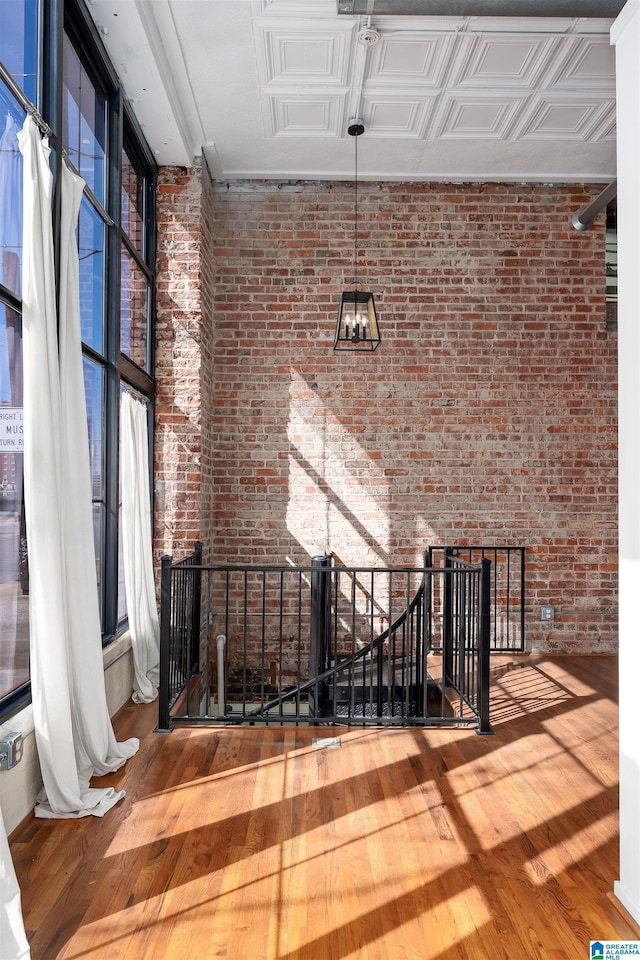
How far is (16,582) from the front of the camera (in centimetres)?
265

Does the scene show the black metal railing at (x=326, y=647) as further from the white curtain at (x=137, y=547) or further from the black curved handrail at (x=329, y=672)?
the white curtain at (x=137, y=547)

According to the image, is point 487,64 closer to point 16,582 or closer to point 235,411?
point 235,411

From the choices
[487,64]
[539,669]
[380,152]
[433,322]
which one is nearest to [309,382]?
[433,322]

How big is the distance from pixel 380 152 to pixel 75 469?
3.68 metres

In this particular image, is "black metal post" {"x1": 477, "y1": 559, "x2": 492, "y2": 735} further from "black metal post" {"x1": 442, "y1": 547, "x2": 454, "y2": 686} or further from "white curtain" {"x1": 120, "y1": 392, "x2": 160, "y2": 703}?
"white curtain" {"x1": 120, "y1": 392, "x2": 160, "y2": 703}

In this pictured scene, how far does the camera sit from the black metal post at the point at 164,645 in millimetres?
3553

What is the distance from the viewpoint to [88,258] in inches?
145

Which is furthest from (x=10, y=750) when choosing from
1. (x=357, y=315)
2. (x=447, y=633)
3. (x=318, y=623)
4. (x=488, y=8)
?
(x=488, y=8)

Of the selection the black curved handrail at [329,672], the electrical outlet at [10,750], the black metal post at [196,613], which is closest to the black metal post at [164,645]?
the black curved handrail at [329,672]

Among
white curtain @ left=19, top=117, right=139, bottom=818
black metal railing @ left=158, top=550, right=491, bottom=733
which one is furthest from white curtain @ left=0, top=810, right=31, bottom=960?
black metal railing @ left=158, top=550, right=491, bottom=733

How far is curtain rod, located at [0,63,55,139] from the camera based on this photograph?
2.48 metres

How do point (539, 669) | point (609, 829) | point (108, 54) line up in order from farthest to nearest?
point (539, 669)
point (108, 54)
point (609, 829)

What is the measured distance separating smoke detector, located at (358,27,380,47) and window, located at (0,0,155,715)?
1435 millimetres

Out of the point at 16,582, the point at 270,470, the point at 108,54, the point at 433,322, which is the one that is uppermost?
the point at 108,54
